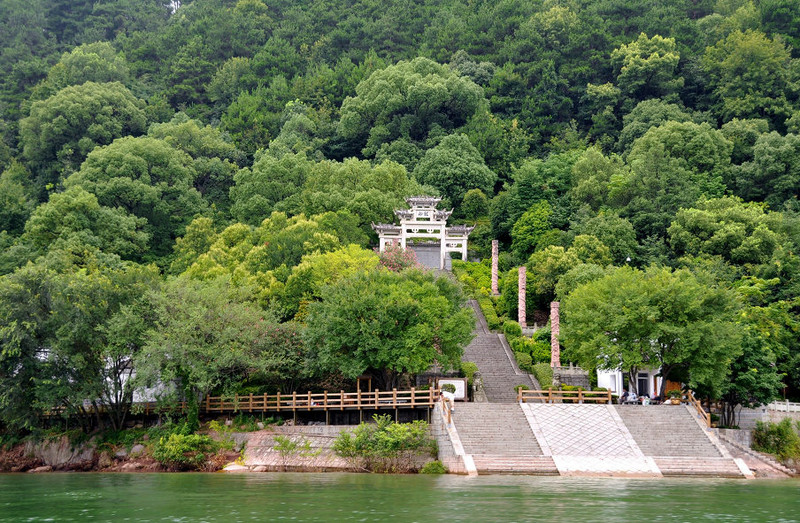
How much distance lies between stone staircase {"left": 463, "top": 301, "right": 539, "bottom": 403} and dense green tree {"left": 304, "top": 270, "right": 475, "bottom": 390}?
3.21 meters

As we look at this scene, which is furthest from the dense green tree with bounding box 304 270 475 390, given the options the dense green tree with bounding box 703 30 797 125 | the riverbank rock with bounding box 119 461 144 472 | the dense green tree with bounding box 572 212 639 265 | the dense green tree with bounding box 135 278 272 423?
the dense green tree with bounding box 703 30 797 125

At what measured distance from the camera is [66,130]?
76.1 metres

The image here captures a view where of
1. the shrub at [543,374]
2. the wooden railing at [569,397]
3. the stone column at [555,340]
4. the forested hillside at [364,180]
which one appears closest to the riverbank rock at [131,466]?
the forested hillside at [364,180]

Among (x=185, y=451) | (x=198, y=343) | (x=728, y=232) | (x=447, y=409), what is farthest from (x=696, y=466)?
(x=728, y=232)

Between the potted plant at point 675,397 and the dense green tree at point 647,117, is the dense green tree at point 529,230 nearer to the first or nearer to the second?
the dense green tree at point 647,117

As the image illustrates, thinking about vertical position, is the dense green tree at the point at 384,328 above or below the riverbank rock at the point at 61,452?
above

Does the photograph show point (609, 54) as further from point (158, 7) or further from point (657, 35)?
point (158, 7)

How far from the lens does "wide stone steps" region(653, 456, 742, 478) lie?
31.9m

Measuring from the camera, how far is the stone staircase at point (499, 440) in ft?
104

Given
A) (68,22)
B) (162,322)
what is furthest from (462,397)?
(68,22)

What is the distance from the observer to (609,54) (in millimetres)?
88875

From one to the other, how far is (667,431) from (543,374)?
355 inches

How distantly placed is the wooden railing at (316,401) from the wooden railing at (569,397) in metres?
3.82

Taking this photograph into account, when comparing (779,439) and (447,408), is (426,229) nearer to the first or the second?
(447,408)
